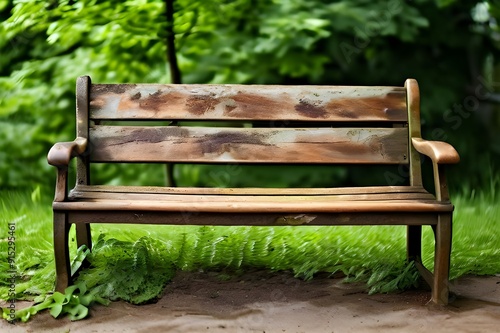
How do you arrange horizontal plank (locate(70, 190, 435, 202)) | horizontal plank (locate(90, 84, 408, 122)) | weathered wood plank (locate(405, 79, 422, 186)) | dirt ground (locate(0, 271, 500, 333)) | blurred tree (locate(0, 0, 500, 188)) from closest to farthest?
1. dirt ground (locate(0, 271, 500, 333))
2. horizontal plank (locate(70, 190, 435, 202))
3. weathered wood plank (locate(405, 79, 422, 186))
4. horizontal plank (locate(90, 84, 408, 122))
5. blurred tree (locate(0, 0, 500, 188))

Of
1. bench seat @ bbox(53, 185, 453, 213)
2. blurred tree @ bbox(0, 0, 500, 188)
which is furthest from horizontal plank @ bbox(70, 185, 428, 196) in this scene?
blurred tree @ bbox(0, 0, 500, 188)

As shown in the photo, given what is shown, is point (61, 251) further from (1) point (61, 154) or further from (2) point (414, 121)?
(2) point (414, 121)

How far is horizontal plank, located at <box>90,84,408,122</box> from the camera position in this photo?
3.61 m

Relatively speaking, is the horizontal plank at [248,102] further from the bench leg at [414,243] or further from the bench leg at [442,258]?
the bench leg at [442,258]

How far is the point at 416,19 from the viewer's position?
17.5 feet

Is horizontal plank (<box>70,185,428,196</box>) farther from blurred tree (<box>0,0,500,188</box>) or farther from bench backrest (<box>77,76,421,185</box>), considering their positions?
blurred tree (<box>0,0,500,188</box>)

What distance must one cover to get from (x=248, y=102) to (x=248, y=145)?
0.82ft

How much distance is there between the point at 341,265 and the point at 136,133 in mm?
1365

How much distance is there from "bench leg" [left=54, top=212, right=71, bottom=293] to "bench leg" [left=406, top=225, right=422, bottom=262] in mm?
1814

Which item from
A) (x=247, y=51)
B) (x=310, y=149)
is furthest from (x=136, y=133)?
(x=247, y=51)

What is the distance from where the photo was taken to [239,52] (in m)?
5.75

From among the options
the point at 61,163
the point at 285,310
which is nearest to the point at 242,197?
the point at 285,310

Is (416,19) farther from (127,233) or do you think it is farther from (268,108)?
(127,233)

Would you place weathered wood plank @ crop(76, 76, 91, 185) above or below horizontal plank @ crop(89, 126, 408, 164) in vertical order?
above
